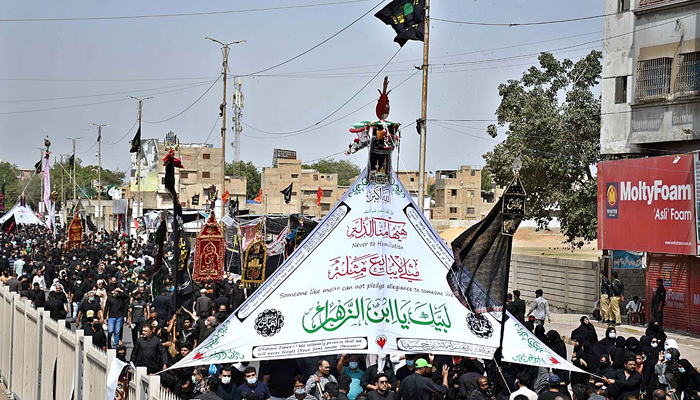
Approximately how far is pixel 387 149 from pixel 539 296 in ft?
30.7

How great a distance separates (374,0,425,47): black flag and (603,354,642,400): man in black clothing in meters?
11.0

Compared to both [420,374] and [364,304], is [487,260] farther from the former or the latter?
[420,374]

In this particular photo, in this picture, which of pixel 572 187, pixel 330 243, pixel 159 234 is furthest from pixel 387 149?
pixel 572 187

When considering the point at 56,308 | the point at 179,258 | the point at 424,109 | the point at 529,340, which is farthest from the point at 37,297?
the point at 529,340

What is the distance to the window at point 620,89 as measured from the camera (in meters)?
26.6

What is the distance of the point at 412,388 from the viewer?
10875 millimetres

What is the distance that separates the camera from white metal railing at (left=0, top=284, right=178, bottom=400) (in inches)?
380

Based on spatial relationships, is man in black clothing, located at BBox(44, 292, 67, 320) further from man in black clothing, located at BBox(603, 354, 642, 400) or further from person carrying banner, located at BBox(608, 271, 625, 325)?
person carrying banner, located at BBox(608, 271, 625, 325)

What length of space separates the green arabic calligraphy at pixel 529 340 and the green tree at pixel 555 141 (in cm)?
2289

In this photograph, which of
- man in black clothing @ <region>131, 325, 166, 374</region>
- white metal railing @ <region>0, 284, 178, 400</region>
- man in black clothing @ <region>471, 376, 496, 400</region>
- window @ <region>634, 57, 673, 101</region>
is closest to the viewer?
white metal railing @ <region>0, 284, 178, 400</region>

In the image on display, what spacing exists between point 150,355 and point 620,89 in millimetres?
17548

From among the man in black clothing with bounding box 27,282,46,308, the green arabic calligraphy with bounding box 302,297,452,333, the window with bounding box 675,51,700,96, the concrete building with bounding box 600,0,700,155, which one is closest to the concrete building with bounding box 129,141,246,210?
the concrete building with bounding box 600,0,700,155

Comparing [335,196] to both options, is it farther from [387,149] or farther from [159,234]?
[387,149]

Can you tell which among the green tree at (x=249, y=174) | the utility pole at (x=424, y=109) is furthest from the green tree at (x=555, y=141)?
the green tree at (x=249, y=174)
